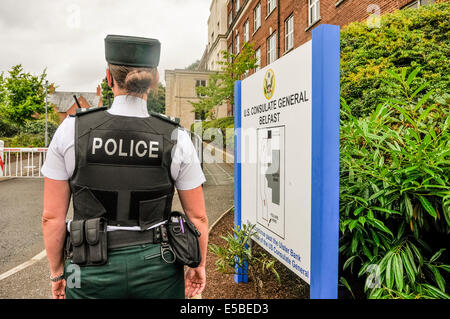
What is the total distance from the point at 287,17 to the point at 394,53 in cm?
1573

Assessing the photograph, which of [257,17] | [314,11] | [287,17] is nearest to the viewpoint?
[314,11]

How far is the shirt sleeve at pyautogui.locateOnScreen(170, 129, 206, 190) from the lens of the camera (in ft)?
6.05

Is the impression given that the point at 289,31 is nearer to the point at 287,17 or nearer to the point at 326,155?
the point at 287,17

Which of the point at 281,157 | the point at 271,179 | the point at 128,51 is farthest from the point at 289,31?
the point at 128,51

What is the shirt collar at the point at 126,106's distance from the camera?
1.80m

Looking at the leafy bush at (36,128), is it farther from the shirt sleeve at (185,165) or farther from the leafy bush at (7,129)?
the shirt sleeve at (185,165)

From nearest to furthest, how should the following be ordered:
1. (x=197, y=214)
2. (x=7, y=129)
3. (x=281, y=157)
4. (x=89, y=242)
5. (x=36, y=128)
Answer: (x=89, y=242)
(x=197, y=214)
(x=281, y=157)
(x=7, y=129)
(x=36, y=128)

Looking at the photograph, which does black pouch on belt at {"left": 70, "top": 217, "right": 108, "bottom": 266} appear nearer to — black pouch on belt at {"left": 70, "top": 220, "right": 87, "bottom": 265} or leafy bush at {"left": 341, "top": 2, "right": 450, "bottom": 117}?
black pouch on belt at {"left": 70, "top": 220, "right": 87, "bottom": 265}

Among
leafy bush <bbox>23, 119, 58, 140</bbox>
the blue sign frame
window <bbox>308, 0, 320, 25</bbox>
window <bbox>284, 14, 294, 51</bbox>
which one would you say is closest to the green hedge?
window <bbox>284, 14, 294, 51</bbox>

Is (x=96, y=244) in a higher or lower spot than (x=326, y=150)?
lower

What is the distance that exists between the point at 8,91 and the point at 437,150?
2820 cm

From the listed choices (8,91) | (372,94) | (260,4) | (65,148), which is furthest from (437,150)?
(8,91)

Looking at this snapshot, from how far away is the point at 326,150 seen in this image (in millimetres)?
2055

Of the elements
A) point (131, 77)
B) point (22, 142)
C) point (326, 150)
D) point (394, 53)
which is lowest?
point (326, 150)
